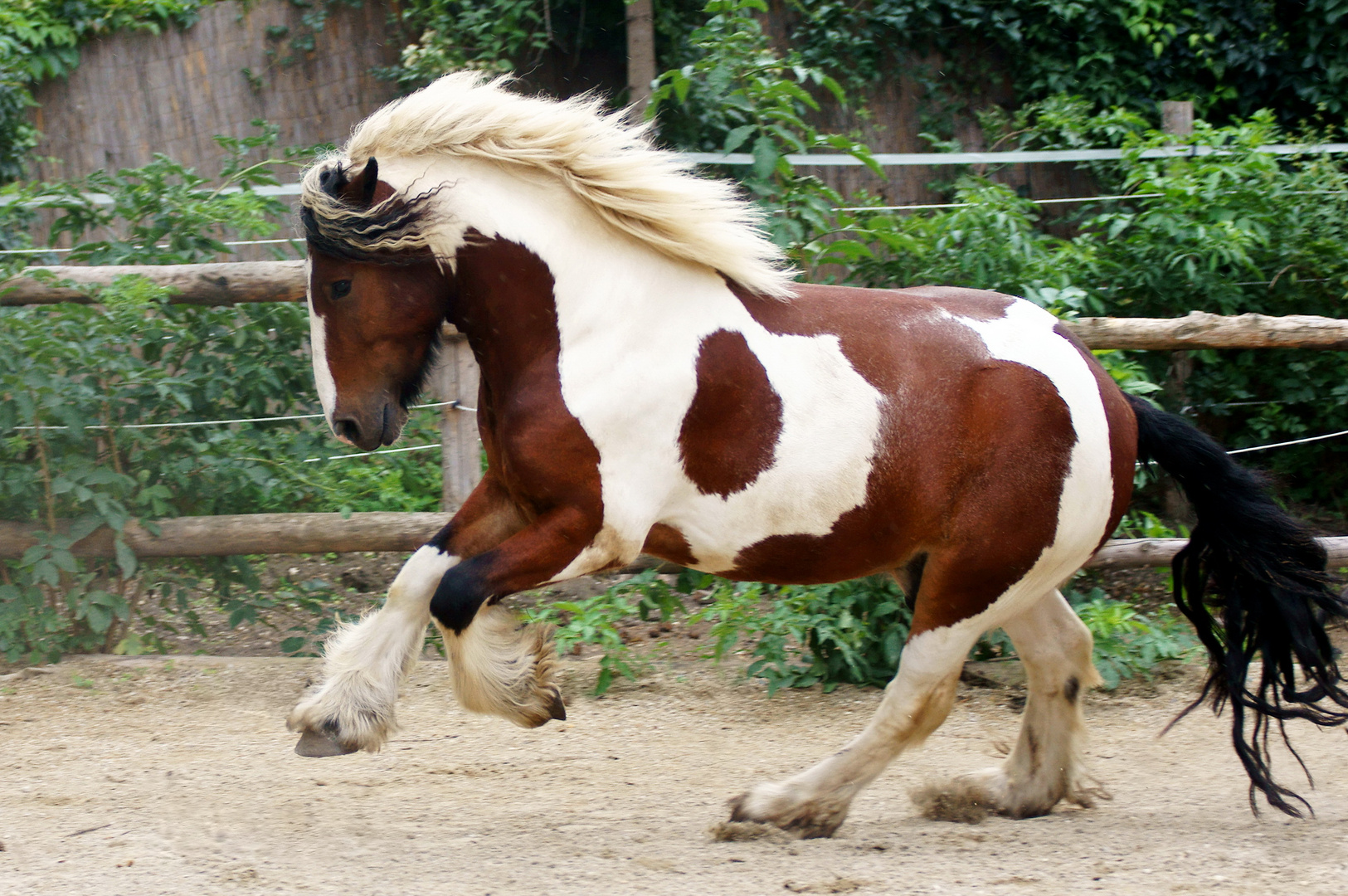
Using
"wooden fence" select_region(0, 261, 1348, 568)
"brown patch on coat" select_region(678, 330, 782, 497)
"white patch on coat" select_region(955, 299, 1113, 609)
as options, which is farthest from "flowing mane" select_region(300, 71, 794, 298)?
"wooden fence" select_region(0, 261, 1348, 568)

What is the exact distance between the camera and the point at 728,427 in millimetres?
2672

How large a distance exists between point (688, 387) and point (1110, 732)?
2213mm

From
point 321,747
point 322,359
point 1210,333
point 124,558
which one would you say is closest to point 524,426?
point 322,359

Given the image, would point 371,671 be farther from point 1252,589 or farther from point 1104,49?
point 1104,49

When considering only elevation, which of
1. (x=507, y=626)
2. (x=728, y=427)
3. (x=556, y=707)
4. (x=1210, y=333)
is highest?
(x=728, y=427)

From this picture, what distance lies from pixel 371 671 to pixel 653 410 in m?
0.91

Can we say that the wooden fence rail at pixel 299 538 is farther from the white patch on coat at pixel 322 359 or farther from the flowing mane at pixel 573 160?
the flowing mane at pixel 573 160

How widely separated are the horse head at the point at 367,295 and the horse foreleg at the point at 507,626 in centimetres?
42

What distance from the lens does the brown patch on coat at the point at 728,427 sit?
2664mm

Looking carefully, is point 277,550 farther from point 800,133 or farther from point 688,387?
point 800,133

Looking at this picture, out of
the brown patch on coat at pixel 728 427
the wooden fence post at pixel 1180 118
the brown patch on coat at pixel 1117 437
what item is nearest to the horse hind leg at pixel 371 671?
the brown patch on coat at pixel 728 427

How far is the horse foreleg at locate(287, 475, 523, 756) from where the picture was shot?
2645 millimetres

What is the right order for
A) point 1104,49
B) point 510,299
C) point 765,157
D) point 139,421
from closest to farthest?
point 510,299 → point 139,421 → point 765,157 → point 1104,49

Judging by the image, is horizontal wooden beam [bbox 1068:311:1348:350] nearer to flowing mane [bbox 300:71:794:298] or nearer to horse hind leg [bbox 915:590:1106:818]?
horse hind leg [bbox 915:590:1106:818]
